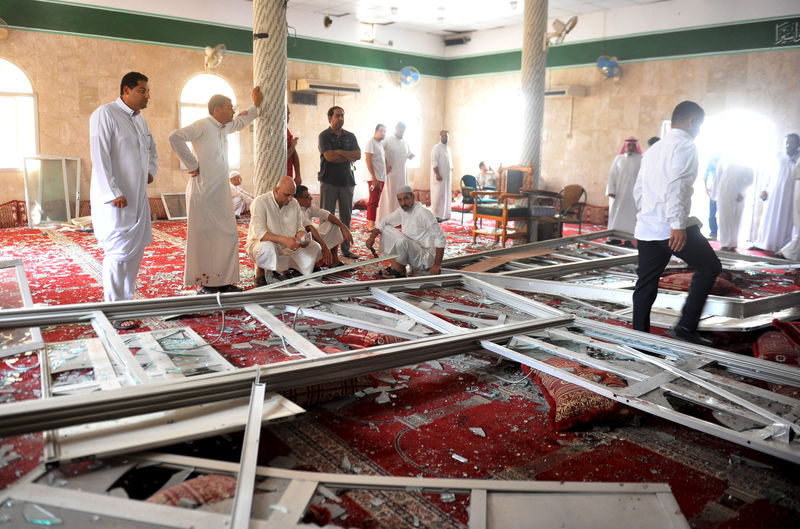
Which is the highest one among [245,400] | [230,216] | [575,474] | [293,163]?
[293,163]

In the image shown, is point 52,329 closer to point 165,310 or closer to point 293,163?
point 165,310

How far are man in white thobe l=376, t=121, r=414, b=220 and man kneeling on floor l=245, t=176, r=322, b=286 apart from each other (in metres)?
3.91

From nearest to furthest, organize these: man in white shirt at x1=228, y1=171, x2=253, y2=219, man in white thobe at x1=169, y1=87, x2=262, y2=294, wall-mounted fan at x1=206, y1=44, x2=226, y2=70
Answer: man in white thobe at x1=169, y1=87, x2=262, y2=294, man in white shirt at x1=228, y1=171, x2=253, y2=219, wall-mounted fan at x1=206, y1=44, x2=226, y2=70

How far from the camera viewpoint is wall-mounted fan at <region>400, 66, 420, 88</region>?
1423 centimetres

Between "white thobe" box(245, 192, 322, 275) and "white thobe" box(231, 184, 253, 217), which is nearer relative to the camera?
"white thobe" box(245, 192, 322, 275)

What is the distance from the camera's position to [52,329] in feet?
14.1

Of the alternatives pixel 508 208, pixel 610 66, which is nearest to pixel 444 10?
pixel 610 66

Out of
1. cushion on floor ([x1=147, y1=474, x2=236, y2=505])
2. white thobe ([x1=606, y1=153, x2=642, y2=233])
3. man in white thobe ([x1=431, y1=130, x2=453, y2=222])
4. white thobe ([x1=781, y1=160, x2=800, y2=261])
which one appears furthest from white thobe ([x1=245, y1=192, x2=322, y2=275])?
white thobe ([x1=781, y1=160, x2=800, y2=261])

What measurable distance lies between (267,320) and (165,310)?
65 centimetres

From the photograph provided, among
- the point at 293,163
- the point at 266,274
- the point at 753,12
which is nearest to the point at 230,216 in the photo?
the point at 266,274

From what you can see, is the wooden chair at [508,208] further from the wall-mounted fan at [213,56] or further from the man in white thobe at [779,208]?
the wall-mounted fan at [213,56]

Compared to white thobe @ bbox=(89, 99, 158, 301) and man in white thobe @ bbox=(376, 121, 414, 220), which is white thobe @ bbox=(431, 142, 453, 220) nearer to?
man in white thobe @ bbox=(376, 121, 414, 220)

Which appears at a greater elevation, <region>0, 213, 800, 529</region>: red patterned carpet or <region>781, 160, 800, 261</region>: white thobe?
<region>781, 160, 800, 261</region>: white thobe

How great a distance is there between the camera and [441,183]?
1148cm
